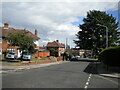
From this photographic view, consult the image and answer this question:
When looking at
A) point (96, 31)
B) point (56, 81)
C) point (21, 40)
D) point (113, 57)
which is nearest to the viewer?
point (56, 81)

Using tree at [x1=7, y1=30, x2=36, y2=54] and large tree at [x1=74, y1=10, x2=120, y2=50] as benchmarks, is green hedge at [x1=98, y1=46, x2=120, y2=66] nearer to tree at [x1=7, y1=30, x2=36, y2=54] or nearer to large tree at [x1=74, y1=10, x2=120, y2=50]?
tree at [x1=7, y1=30, x2=36, y2=54]

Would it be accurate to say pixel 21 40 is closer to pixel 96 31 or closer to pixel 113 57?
pixel 113 57

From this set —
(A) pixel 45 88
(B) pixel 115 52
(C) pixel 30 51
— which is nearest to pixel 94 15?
(C) pixel 30 51

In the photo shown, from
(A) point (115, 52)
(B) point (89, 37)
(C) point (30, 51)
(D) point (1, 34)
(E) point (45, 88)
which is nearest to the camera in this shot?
(E) point (45, 88)

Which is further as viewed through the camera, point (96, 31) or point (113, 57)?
point (96, 31)

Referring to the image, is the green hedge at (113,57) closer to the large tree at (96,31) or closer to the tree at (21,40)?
the tree at (21,40)

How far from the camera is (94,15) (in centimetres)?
4903

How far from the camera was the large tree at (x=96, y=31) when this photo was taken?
153 feet

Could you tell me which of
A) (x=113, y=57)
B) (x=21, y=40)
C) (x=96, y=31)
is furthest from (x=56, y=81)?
(x=96, y=31)

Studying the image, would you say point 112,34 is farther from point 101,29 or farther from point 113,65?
point 113,65

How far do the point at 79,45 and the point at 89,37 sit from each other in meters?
4.12

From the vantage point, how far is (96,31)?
158 ft

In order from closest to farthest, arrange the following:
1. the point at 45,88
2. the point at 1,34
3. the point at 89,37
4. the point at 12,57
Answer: the point at 45,88, the point at 12,57, the point at 1,34, the point at 89,37

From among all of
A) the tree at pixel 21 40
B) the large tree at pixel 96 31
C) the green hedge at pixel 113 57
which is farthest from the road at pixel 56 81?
the large tree at pixel 96 31
